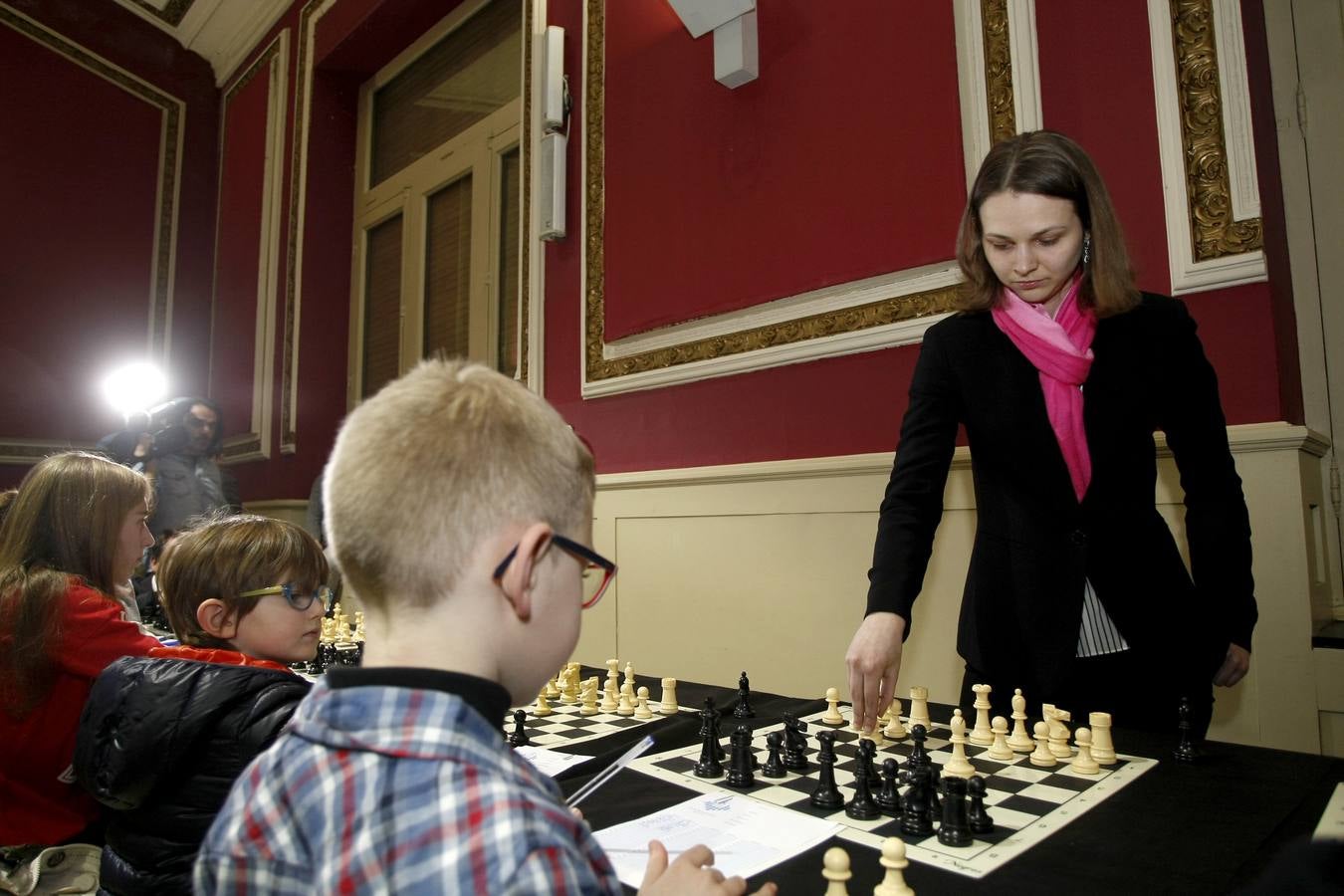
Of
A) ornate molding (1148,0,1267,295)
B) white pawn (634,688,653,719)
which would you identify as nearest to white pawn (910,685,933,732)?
white pawn (634,688,653,719)

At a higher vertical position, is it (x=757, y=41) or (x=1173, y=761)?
(x=757, y=41)

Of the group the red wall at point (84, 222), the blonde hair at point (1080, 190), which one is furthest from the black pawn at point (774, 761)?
the red wall at point (84, 222)

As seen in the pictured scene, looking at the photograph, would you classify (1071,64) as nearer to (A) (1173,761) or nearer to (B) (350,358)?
(A) (1173,761)

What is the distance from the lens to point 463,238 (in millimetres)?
4996

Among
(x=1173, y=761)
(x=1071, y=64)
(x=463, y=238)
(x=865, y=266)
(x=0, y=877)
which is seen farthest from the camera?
(x=463, y=238)

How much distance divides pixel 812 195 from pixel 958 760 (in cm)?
198

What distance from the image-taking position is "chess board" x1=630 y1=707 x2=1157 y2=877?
92 centimetres

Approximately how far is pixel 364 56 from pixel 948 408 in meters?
5.45

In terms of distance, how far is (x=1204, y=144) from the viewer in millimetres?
1971

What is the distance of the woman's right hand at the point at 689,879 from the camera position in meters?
0.71

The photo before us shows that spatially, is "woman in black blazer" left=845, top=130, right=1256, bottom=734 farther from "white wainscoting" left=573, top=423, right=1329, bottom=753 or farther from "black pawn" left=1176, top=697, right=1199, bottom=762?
"white wainscoting" left=573, top=423, right=1329, bottom=753

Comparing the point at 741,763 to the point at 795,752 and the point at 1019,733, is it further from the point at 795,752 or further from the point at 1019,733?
the point at 1019,733

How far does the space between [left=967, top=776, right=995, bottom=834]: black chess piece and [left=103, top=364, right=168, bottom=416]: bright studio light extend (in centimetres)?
675

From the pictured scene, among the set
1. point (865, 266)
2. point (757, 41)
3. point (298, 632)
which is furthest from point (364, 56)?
point (298, 632)
